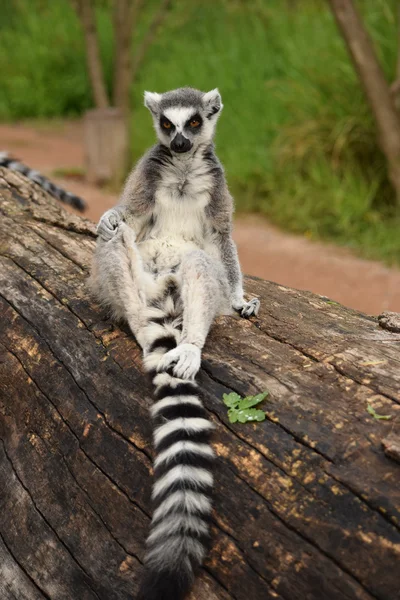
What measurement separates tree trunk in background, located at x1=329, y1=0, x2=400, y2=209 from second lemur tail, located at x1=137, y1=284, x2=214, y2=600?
6.18 meters

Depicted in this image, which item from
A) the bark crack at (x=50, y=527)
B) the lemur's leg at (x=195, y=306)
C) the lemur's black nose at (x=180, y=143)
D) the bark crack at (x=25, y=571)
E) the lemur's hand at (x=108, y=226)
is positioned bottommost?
the bark crack at (x=25, y=571)

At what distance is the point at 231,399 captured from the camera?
2715mm

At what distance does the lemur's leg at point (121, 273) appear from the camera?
3.17 metres

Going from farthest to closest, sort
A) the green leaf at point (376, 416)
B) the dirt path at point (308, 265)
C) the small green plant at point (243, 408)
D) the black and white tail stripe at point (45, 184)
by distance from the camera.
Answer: the dirt path at point (308, 265) → the black and white tail stripe at point (45, 184) → the small green plant at point (243, 408) → the green leaf at point (376, 416)

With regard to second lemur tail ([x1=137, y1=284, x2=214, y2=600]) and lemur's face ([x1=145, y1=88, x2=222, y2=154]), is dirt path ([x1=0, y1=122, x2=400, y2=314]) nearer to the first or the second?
lemur's face ([x1=145, y1=88, x2=222, y2=154])

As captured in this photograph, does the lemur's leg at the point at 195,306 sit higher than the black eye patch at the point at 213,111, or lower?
lower

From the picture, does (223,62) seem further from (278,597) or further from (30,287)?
(278,597)

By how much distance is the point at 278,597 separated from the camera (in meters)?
2.14

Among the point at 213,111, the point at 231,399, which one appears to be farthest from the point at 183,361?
the point at 213,111

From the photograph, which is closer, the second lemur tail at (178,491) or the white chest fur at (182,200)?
the second lemur tail at (178,491)

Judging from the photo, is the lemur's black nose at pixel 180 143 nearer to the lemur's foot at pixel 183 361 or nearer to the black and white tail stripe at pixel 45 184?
the lemur's foot at pixel 183 361

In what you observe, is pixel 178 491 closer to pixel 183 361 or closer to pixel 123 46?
pixel 183 361

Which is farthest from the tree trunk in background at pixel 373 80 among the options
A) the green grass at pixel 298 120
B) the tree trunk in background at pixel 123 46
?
the tree trunk in background at pixel 123 46

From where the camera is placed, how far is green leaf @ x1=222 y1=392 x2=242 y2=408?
270 cm
